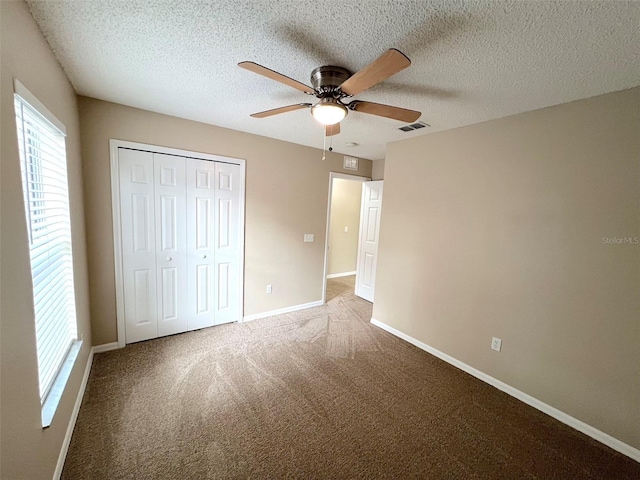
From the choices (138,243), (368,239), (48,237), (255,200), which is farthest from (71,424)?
(368,239)

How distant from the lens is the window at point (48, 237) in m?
1.24

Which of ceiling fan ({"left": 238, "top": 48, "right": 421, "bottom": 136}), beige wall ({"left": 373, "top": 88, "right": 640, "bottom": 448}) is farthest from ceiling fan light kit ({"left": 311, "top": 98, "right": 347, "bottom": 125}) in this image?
beige wall ({"left": 373, "top": 88, "right": 640, "bottom": 448})

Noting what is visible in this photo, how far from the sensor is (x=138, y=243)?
2.62m

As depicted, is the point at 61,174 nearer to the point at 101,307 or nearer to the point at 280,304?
the point at 101,307

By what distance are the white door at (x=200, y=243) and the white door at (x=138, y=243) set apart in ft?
1.12

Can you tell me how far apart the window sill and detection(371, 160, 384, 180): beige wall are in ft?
13.3

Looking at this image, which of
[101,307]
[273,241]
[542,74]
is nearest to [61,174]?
[101,307]

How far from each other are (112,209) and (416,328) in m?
3.40

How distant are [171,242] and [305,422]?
2172 mm

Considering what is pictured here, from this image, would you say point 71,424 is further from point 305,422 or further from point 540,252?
point 540,252

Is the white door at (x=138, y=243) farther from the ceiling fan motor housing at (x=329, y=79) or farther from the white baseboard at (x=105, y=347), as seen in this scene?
the ceiling fan motor housing at (x=329, y=79)

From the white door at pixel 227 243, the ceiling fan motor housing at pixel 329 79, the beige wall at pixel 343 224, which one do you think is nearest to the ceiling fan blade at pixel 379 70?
the ceiling fan motor housing at pixel 329 79

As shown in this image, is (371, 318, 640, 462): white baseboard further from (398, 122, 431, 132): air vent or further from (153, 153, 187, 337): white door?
→ (153, 153, 187, 337): white door

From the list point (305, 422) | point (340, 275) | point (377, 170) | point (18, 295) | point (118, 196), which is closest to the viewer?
point (18, 295)
